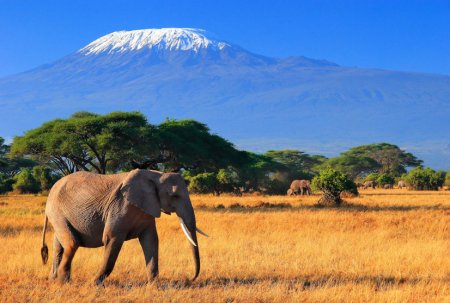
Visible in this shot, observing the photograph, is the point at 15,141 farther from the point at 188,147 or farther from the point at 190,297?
the point at 190,297

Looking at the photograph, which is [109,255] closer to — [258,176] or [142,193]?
[142,193]

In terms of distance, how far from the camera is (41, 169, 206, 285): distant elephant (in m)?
10.1

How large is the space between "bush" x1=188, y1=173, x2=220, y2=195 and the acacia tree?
32.6 ft

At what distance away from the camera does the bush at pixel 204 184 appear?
41.7m

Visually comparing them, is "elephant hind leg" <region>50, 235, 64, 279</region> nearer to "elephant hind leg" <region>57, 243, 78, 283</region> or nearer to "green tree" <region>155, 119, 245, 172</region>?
"elephant hind leg" <region>57, 243, 78, 283</region>

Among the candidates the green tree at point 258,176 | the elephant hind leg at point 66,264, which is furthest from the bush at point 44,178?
the elephant hind leg at point 66,264

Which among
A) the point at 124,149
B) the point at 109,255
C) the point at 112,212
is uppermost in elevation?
the point at 124,149

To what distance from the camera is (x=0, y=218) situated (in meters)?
22.1

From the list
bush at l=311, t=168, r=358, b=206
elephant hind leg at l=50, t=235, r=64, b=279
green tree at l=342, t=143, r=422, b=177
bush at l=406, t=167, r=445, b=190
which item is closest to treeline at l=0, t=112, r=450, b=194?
bush at l=311, t=168, r=358, b=206

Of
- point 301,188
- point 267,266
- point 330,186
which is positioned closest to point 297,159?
point 301,188

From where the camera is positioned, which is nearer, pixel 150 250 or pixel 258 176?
pixel 150 250

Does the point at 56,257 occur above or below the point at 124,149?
below

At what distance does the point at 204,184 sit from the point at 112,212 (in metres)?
31.7

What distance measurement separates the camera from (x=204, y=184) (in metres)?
41.8
